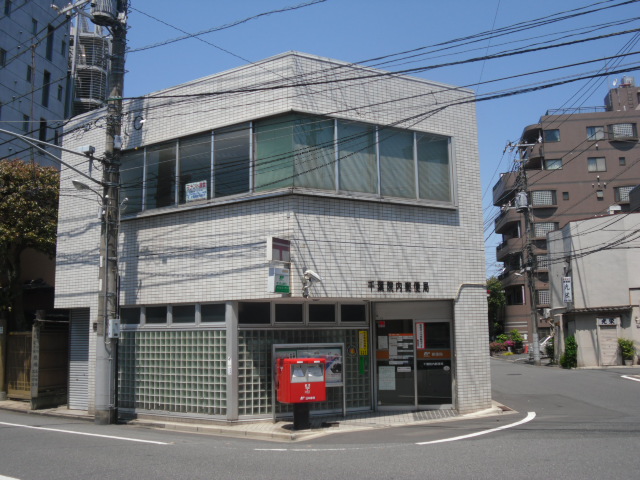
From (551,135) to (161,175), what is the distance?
4633 cm

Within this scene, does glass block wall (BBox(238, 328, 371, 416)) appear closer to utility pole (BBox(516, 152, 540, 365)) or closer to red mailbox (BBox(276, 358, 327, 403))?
red mailbox (BBox(276, 358, 327, 403))

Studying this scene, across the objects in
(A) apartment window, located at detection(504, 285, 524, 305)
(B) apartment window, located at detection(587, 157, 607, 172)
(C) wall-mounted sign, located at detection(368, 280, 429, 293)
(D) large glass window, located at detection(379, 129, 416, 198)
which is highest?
(B) apartment window, located at detection(587, 157, 607, 172)

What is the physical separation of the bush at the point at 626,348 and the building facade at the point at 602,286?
0.95 ft

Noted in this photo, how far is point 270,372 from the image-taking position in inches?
544

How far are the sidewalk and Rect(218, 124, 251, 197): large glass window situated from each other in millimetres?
5250

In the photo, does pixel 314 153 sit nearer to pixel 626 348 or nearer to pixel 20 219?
pixel 20 219

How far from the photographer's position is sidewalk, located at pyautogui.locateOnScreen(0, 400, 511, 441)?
40.0 ft

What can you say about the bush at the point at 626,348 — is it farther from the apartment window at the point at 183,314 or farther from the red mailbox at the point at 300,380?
the apartment window at the point at 183,314

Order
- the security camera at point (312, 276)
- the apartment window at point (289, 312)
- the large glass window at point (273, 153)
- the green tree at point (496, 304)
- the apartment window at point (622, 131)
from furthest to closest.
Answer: the green tree at point (496, 304)
the apartment window at point (622, 131)
the apartment window at point (289, 312)
the large glass window at point (273, 153)
the security camera at point (312, 276)

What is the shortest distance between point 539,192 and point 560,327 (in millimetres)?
21915

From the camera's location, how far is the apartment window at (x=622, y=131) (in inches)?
2055

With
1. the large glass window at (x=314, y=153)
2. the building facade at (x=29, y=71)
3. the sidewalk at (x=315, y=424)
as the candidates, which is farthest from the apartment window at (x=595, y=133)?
the large glass window at (x=314, y=153)

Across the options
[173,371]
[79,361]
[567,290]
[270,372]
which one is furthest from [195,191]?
[567,290]

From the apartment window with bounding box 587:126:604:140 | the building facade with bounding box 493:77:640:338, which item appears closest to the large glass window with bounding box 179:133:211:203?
the building facade with bounding box 493:77:640:338
